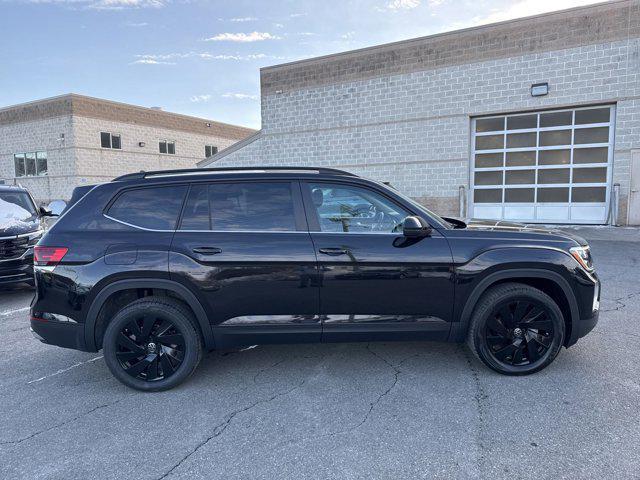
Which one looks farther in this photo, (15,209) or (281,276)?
(15,209)

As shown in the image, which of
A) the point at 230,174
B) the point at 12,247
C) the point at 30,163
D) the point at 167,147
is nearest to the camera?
the point at 230,174

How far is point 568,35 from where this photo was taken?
1260cm

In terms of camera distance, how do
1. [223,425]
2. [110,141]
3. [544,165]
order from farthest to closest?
[110,141] < [544,165] < [223,425]

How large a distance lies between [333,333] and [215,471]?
1.36 metres

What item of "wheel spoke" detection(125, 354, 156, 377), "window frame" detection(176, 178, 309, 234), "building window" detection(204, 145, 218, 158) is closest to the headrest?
"window frame" detection(176, 178, 309, 234)

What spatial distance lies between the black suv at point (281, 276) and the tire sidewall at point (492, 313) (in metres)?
0.01

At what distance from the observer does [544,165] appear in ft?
44.2

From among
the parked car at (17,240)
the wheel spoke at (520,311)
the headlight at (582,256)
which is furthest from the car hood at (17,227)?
the headlight at (582,256)

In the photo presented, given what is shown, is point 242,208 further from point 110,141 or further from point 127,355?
point 110,141

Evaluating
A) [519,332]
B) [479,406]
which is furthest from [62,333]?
[519,332]

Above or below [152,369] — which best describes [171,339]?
above

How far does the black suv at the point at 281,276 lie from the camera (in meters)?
3.40

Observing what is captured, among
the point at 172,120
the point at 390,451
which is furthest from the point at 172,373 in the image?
the point at 172,120

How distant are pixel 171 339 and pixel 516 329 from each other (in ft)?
9.30
